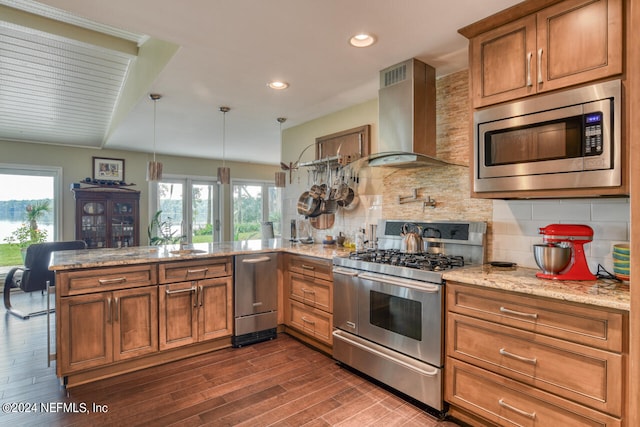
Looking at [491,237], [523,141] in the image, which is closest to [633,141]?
[523,141]

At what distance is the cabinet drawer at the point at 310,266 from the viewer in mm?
2861

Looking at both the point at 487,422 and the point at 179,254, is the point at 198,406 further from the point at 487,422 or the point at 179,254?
the point at 487,422

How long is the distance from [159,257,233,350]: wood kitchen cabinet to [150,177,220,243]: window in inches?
160

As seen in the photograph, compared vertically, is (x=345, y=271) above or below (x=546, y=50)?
below

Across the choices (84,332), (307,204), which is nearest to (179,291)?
(84,332)

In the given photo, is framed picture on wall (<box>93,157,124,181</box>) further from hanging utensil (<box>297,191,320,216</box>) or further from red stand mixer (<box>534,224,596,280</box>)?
red stand mixer (<box>534,224,596,280</box>)

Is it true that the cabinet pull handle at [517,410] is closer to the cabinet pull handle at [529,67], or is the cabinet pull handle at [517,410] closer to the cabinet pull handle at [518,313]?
the cabinet pull handle at [518,313]

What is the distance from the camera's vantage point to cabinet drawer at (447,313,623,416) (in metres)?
1.45

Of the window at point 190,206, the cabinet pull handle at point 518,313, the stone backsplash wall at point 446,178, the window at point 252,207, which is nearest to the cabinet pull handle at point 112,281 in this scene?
the stone backsplash wall at point 446,178

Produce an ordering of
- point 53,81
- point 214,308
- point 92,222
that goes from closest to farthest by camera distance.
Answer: point 214,308 → point 53,81 → point 92,222

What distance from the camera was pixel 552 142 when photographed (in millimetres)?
1835

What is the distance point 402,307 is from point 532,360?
0.77 m

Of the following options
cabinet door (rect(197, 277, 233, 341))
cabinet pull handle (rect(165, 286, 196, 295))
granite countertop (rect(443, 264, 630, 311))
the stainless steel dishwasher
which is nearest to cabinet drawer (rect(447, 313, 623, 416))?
granite countertop (rect(443, 264, 630, 311))

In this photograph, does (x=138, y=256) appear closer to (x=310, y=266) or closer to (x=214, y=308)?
(x=214, y=308)
